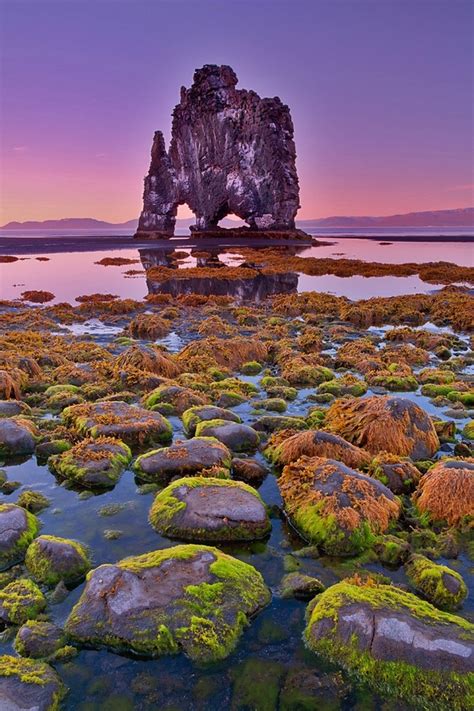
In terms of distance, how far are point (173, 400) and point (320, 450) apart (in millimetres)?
4614

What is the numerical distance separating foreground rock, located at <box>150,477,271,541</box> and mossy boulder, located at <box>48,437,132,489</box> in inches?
54.7

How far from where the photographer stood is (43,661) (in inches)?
196

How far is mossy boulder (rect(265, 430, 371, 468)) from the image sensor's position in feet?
29.5

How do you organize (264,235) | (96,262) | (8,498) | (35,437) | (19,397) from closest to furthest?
(8,498) → (35,437) → (19,397) → (96,262) → (264,235)

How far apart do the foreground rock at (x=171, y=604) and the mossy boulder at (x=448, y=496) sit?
3059 mm

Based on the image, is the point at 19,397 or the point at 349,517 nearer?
the point at 349,517

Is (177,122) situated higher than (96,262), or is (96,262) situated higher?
(177,122)

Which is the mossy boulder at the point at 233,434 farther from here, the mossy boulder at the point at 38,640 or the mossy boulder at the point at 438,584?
the mossy boulder at the point at 38,640

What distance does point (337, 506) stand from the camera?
23.6 feet

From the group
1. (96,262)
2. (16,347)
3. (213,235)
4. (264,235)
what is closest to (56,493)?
(16,347)

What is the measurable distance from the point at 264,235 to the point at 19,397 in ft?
309

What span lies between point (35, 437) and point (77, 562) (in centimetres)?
436

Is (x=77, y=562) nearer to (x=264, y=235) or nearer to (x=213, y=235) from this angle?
(x=264, y=235)

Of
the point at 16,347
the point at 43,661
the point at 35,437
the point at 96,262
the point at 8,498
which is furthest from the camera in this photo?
the point at 96,262
